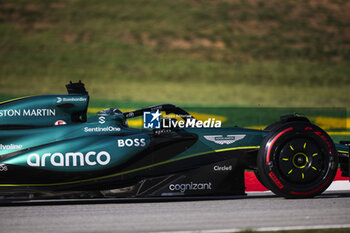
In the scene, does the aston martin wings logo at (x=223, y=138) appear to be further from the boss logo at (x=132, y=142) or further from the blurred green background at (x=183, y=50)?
the blurred green background at (x=183, y=50)

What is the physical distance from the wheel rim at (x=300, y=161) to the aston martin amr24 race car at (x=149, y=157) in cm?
1

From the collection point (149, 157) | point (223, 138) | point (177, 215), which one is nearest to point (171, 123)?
point (149, 157)

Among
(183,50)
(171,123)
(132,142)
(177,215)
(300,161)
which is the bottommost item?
(177,215)

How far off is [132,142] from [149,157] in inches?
11.3

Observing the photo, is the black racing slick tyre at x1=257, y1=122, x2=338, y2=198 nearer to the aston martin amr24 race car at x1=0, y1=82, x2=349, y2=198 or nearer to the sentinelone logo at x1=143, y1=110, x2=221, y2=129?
the aston martin amr24 race car at x1=0, y1=82, x2=349, y2=198

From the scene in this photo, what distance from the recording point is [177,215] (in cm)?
629

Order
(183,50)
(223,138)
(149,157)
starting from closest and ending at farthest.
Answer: (149,157) < (223,138) < (183,50)

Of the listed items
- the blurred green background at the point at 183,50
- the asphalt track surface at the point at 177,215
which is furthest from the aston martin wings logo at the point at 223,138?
the blurred green background at the point at 183,50

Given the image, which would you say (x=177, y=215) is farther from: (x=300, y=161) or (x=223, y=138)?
(x=300, y=161)

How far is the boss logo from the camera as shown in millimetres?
Result: 7312

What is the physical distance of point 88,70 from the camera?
41.3 meters

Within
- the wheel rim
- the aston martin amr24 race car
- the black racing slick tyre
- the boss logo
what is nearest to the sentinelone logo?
the aston martin amr24 race car

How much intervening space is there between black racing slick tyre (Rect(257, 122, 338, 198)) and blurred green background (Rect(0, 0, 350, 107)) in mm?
26153

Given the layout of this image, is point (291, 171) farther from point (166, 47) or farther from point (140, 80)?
point (166, 47)
